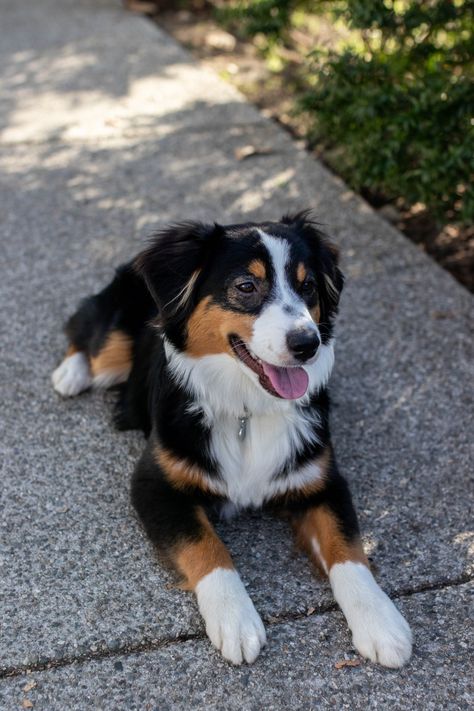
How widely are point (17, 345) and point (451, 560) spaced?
2683mm

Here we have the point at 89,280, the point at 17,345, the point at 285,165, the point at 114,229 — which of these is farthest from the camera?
the point at 285,165

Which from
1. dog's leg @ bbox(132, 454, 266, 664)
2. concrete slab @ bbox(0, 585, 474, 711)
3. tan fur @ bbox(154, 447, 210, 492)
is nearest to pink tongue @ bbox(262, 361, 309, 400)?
tan fur @ bbox(154, 447, 210, 492)

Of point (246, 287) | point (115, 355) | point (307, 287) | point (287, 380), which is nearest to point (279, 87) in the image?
point (115, 355)

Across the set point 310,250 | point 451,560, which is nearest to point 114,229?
point 310,250

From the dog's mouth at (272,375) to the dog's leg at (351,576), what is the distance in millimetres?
460

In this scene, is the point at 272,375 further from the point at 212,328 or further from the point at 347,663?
the point at 347,663

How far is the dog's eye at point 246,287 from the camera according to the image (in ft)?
11.2

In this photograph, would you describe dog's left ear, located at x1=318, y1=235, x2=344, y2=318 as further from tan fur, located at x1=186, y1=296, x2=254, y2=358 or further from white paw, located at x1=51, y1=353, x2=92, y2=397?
white paw, located at x1=51, y1=353, x2=92, y2=397

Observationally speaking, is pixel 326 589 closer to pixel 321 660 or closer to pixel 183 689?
pixel 321 660

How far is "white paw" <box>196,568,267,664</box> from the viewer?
120 inches

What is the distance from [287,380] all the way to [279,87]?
6076 millimetres

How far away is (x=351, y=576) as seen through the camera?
10.7 ft

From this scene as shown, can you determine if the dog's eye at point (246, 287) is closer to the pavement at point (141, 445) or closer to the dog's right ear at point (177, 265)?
the dog's right ear at point (177, 265)

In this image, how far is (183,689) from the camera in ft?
9.71
